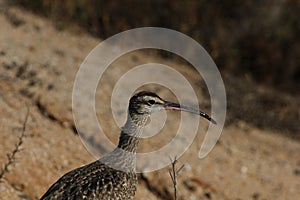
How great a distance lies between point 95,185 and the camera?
16.0 ft

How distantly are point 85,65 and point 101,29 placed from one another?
2.69 meters

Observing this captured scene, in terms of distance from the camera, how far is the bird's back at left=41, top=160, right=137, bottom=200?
475 cm

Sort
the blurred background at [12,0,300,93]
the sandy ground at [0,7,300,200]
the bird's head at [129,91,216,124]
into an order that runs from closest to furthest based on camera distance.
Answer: the bird's head at [129,91,216,124], the sandy ground at [0,7,300,200], the blurred background at [12,0,300,93]

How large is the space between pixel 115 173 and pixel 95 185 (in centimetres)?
32

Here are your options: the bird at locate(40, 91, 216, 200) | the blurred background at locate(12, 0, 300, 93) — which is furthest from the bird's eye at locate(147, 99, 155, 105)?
the blurred background at locate(12, 0, 300, 93)

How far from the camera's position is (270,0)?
535 inches

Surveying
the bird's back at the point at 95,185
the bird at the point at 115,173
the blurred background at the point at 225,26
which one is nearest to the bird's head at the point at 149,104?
the bird at the point at 115,173

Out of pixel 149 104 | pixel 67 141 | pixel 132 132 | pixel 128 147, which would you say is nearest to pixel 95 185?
pixel 128 147

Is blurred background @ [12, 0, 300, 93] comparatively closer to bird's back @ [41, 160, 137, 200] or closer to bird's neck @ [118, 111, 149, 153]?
bird's neck @ [118, 111, 149, 153]

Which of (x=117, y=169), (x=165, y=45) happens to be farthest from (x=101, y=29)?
(x=117, y=169)

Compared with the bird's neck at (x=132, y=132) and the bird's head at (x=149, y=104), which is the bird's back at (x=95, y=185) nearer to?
the bird's neck at (x=132, y=132)

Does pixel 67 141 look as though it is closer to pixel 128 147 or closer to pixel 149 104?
pixel 128 147

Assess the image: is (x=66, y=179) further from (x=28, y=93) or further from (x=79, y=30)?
(x=79, y=30)

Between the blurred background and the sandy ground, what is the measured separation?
1.32 metres
